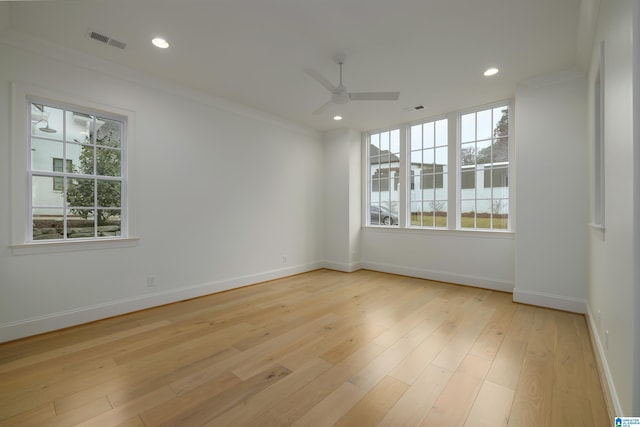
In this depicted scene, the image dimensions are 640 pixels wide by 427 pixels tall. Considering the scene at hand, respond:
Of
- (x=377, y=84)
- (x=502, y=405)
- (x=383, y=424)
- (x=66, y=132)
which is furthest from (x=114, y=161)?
(x=502, y=405)

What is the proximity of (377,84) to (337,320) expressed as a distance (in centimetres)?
306

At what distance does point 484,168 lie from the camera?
4.39 meters

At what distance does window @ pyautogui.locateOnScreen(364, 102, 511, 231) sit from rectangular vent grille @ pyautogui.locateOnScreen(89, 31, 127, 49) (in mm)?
4381

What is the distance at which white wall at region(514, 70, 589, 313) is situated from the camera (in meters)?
3.24

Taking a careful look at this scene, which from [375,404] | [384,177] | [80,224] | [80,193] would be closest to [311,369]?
[375,404]

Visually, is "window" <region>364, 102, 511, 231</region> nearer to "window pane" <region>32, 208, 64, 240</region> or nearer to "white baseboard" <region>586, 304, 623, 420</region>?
"white baseboard" <region>586, 304, 623, 420</region>

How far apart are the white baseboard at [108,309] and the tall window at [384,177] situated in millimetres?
2809

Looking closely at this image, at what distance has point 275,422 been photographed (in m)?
1.55

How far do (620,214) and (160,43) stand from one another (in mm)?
3988

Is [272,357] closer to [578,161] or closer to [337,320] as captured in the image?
[337,320]

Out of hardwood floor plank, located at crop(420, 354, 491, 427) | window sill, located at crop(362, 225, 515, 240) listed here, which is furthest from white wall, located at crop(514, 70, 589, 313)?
hardwood floor plank, located at crop(420, 354, 491, 427)

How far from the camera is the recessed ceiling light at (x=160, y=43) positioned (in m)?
2.71

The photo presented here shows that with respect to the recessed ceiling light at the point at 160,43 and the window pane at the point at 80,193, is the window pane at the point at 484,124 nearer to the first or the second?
the recessed ceiling light at the point at 160,43

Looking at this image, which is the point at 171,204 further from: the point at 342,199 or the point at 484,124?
the point at 484,124
